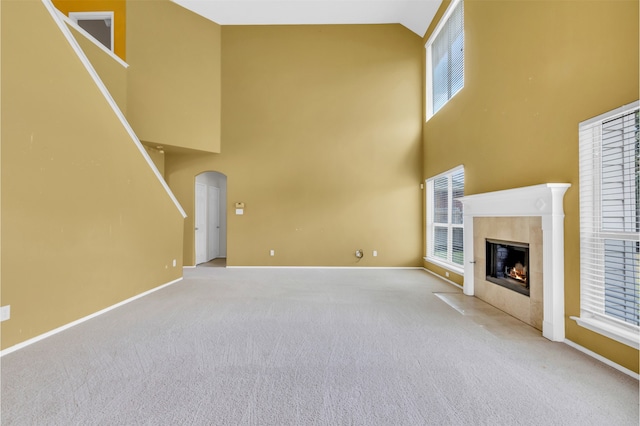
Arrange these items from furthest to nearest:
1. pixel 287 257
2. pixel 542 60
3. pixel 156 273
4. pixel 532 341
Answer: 1. pixel 287 257
2. pixel 156 273
3. pixel 542 60
4. pixel 532 341

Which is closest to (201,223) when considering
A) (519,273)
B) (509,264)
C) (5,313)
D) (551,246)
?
(5,313)

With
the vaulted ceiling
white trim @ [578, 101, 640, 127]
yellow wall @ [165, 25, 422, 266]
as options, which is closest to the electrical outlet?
yellow wall @ [165, 25, 422, 266]

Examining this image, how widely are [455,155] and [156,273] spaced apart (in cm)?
541

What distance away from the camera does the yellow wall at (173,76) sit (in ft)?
19.0

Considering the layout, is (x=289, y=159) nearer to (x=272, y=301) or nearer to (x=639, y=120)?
(x=272, y=301)

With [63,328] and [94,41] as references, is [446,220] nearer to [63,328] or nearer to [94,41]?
[63,328]

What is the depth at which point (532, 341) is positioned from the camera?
2684 mm

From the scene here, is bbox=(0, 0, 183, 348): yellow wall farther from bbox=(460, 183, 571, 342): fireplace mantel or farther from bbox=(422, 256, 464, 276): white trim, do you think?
bbox=(422, 256, 464, 276): white trim

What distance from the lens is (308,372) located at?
213 cm

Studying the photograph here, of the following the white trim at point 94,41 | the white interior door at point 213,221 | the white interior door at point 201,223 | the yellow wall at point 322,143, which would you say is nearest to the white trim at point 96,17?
the white trim at point 94,41

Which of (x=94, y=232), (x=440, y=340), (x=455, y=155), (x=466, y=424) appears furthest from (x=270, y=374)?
(x=455, y=155)

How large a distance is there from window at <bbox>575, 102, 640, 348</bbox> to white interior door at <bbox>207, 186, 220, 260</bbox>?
25.1 ft

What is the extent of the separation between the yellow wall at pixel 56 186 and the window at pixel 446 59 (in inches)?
215

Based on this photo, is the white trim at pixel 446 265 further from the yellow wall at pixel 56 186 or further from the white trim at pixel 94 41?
the white trim at pixel 94 41
